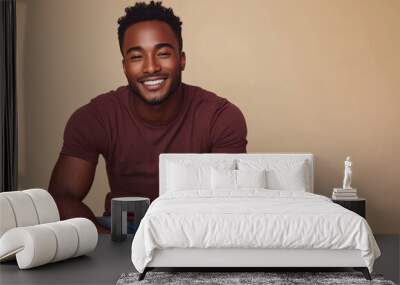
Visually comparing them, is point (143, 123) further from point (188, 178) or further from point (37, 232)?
point (37, 232)

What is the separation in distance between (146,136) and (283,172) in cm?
157

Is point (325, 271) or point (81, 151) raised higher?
point (81, 151)

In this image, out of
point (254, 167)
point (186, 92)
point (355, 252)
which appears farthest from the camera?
point (186, 92)

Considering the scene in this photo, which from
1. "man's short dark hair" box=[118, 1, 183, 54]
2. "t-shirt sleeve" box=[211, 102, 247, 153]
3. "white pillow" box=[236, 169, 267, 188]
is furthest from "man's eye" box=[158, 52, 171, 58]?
"white pillow" box=[236, 169, 267, 188]

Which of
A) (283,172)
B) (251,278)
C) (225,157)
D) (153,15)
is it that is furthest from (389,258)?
(153,15)

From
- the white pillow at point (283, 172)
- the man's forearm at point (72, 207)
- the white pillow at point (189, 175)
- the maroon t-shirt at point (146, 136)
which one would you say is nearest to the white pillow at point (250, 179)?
the white pillow at point (283, 172)

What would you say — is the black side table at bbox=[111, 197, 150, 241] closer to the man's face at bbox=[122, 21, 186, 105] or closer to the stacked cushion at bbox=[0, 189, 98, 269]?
the stacked cushion at bbox=[0, 189, 98, 269]

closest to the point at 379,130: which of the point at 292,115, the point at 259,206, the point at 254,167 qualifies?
the point at 292,115

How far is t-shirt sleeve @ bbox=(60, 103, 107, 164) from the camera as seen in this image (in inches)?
285

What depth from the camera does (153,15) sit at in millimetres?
7250

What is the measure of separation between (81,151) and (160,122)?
93 cm

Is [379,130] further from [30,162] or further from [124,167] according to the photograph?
[30,162]

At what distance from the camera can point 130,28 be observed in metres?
7.28

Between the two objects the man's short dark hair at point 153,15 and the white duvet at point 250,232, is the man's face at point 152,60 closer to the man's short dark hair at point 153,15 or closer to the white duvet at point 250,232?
the man's short dark hair at point 153,15
